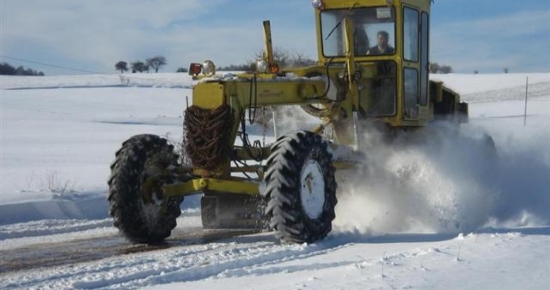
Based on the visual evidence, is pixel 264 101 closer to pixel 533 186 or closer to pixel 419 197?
pixel 419 197

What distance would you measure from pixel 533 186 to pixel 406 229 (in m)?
2.49

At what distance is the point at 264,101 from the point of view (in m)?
9.60

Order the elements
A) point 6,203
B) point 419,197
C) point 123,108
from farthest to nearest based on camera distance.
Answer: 1. point 123,108
2. point 6,203
3. point 419,197

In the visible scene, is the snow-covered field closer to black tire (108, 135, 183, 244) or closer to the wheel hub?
black tire (108, 135, 183, 244)

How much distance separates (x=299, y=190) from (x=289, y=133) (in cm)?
70

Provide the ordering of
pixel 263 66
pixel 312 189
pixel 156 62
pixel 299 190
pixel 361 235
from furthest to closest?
pixel 156 62 < pixel 263 66 < pixel 361 235 < pixel 312 189 < pixel 299 190

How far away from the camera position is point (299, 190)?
893 centimetres

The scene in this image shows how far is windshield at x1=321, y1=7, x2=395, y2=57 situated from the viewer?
11383mm

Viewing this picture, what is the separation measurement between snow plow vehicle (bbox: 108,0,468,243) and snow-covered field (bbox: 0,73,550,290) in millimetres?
409

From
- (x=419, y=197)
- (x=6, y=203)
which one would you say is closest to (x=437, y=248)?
(x=419, y=197)

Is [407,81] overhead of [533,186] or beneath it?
overhead

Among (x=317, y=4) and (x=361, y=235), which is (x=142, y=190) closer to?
(x=361, y=235)

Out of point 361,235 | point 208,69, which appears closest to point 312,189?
point 361,235

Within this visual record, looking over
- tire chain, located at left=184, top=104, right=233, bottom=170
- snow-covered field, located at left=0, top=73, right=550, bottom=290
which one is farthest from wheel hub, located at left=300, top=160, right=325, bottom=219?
tire chain, located at left=184, top=104, right=233, bottom=170
